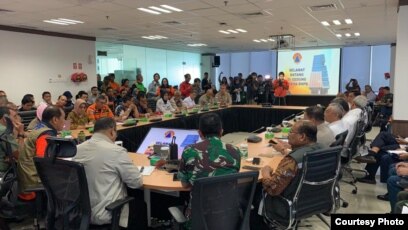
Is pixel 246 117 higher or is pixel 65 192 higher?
pixel 65 192

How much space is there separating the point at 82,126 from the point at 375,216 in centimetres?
440

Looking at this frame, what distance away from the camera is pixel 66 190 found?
2062 millimetres

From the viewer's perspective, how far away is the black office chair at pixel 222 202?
5.70ft

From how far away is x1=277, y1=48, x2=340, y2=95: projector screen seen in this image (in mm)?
12414

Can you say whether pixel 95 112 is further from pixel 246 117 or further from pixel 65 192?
Answer: pixel 246 117

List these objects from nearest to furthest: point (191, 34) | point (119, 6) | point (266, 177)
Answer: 1. point (266, 177)
2. point (119, 6)
3. point (191, 34)

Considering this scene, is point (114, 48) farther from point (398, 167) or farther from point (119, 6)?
point (398, 167)

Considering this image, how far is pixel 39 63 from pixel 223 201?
27.6 feet

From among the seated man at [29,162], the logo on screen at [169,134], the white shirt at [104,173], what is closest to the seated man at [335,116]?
the logo on screen at [169,134]

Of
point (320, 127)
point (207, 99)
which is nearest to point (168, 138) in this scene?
point (320, 127)

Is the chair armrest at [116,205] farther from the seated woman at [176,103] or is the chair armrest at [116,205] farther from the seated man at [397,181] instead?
the seated woman at [176,103]

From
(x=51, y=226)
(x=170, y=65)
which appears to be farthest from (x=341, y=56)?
(x=51, y=226)

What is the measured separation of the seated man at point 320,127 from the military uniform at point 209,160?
1.49 meters

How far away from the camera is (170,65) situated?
15016mm
